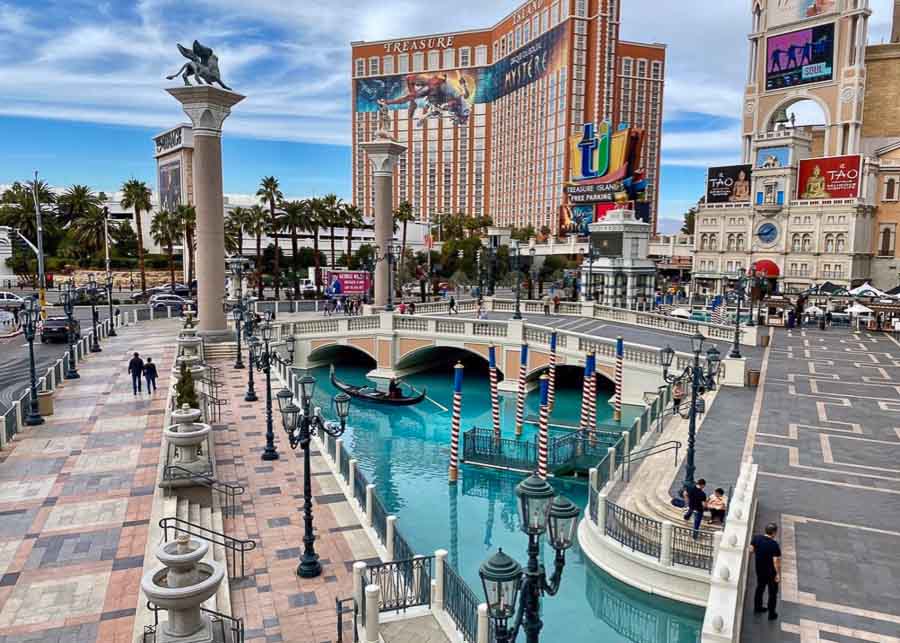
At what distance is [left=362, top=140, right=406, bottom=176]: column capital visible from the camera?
170 ft

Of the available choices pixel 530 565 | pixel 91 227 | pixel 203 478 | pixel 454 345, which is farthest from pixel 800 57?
pixel 530 565

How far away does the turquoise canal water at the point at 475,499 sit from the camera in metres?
16.0

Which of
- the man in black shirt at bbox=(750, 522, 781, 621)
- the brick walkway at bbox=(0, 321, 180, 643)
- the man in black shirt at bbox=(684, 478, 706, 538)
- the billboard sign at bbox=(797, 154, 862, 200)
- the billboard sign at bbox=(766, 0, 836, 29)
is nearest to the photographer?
the brick walkway at bbox=(0, 321, 180, 643)

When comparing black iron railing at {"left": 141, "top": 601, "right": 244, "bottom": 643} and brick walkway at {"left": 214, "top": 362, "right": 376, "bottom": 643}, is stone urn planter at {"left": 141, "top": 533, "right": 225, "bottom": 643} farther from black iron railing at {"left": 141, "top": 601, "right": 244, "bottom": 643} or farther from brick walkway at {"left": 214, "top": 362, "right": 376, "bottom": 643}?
brick walkway at {"left": 214, "top": 362, "right": 376, "bottom": 643}

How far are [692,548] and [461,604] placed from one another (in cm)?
618

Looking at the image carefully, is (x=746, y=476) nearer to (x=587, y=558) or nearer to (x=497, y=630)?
(x=587, y=558)

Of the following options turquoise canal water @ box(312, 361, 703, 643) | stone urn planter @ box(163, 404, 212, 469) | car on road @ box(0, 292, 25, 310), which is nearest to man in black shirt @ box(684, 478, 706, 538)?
turquoise canal water @ box(312, 361, 703, 643)

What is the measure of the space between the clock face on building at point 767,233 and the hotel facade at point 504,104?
127ft

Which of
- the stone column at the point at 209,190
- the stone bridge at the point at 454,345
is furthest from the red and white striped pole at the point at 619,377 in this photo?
the stone column at the point at 209,190

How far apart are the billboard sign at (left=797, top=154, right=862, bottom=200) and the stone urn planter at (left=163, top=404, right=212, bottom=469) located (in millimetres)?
79036

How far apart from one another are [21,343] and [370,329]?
23.4m

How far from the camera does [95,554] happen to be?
559 inches

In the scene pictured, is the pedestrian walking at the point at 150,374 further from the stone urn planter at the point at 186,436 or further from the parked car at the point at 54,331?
the parked car at the point at 54,331

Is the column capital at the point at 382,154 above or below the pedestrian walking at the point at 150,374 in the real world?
above
